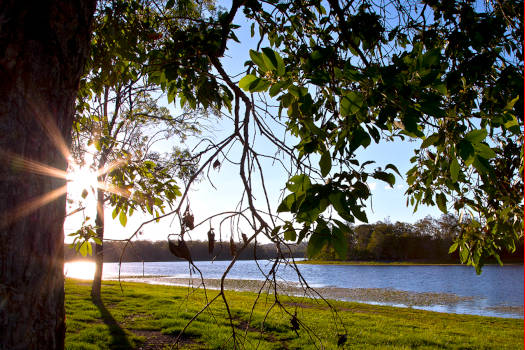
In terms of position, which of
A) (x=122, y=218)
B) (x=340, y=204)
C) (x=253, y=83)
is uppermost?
(x=253, y=83)

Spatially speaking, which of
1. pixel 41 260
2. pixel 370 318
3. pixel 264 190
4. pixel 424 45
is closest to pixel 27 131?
pixel 41 260

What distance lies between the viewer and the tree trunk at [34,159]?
1083 mm

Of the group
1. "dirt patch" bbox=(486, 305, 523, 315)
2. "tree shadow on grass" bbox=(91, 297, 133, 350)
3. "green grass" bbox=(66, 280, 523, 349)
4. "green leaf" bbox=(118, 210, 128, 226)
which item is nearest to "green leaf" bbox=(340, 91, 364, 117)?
"green leaf" bbox=(118, 210, 128, 226)

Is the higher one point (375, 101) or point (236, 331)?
point (375, 101)

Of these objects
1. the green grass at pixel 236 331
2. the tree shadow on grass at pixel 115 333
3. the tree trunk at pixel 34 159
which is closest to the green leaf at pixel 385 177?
the tree trunk at pixel 34 159

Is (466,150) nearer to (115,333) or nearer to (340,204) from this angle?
(340,204)

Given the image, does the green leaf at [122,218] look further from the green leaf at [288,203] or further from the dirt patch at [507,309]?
the dirt patch at [507,309]

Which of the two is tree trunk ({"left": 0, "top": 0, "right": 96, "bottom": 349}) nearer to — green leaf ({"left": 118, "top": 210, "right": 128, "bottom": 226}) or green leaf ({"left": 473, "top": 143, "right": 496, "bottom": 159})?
green leaf ({"left": 473, "top": 143, "right": 496, "bottom": 159})

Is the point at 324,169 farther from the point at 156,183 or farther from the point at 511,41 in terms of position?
the point at 156,183

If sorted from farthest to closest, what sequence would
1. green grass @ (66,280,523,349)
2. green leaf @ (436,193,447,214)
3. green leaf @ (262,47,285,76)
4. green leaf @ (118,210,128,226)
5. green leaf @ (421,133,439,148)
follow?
green grass @ (66,280,523,349), green leaf @ (118,210,128,226), green leaf @ (436,193,447,214), green leaf @ (421,133,439,148), green leaf @ (262,47,285,76)

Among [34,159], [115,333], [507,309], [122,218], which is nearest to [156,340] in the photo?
[115,333]

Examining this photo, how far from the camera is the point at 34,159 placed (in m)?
1.17

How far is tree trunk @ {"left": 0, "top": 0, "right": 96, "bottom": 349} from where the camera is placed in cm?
108

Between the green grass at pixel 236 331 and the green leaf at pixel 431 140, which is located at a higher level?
the green leaf at pixel 431 140
